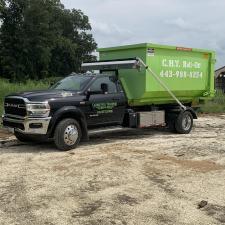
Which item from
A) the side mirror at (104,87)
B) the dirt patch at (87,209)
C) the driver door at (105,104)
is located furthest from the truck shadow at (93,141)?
the dirt patch at (87,209)

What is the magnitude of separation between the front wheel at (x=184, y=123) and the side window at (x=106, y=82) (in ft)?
9.16

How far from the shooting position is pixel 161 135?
15.4m

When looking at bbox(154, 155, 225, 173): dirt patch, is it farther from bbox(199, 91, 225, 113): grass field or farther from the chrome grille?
bbox(199, 91, 225, 113): grass field

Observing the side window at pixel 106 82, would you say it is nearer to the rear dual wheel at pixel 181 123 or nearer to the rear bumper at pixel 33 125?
→ the rear bumper at pixel 33 125

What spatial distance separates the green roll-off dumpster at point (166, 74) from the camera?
1446 centimetres

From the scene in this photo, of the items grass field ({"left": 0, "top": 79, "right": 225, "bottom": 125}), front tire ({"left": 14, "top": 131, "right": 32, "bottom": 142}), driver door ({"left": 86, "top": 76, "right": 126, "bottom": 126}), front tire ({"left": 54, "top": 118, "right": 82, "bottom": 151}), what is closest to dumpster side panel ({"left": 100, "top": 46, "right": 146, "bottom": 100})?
driver door ({"left": 86, "top": 76, "right": 126, "bottom": 126})

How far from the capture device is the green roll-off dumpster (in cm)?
1446

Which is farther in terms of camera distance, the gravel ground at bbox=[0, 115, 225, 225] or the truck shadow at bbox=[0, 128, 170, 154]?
the truck shadow at bbox=[0, 128, 170, 154]

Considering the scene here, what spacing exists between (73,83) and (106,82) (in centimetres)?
92

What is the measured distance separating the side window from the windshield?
0.21 m

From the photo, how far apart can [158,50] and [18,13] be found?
206 feet

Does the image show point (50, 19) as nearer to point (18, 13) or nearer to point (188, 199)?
point (18, 13)

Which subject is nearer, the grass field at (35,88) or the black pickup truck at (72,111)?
the black pickup truck at (72,111)

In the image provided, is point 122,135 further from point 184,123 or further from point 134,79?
point 184,123
